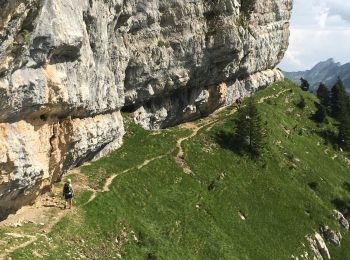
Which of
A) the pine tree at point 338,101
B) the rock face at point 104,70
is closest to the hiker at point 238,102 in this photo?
the rock face at point 104,70

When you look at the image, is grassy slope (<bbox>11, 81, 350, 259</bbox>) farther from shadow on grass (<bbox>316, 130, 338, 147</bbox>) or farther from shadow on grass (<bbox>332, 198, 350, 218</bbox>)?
shadow on grass (<bbox>316, 130, 338, 147</bbox>)

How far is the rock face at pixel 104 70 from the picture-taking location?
117 ft

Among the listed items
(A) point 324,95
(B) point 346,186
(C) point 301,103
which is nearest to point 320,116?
(C) point 301,103

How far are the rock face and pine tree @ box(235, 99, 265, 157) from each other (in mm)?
10676

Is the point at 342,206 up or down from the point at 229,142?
down

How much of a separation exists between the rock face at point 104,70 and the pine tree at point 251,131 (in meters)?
10.7

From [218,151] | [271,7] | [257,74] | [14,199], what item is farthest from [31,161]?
[271,7]

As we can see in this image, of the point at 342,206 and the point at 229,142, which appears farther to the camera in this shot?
the point at 342,206

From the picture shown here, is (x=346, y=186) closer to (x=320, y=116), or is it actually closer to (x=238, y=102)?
(x=320, y=116)

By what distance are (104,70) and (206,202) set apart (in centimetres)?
2281

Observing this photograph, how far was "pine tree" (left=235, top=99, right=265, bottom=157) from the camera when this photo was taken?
243 ft

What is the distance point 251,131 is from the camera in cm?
7450

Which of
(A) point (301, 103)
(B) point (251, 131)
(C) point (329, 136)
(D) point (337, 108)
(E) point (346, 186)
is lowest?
(D) point (337, 108)

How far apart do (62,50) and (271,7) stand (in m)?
76.3
